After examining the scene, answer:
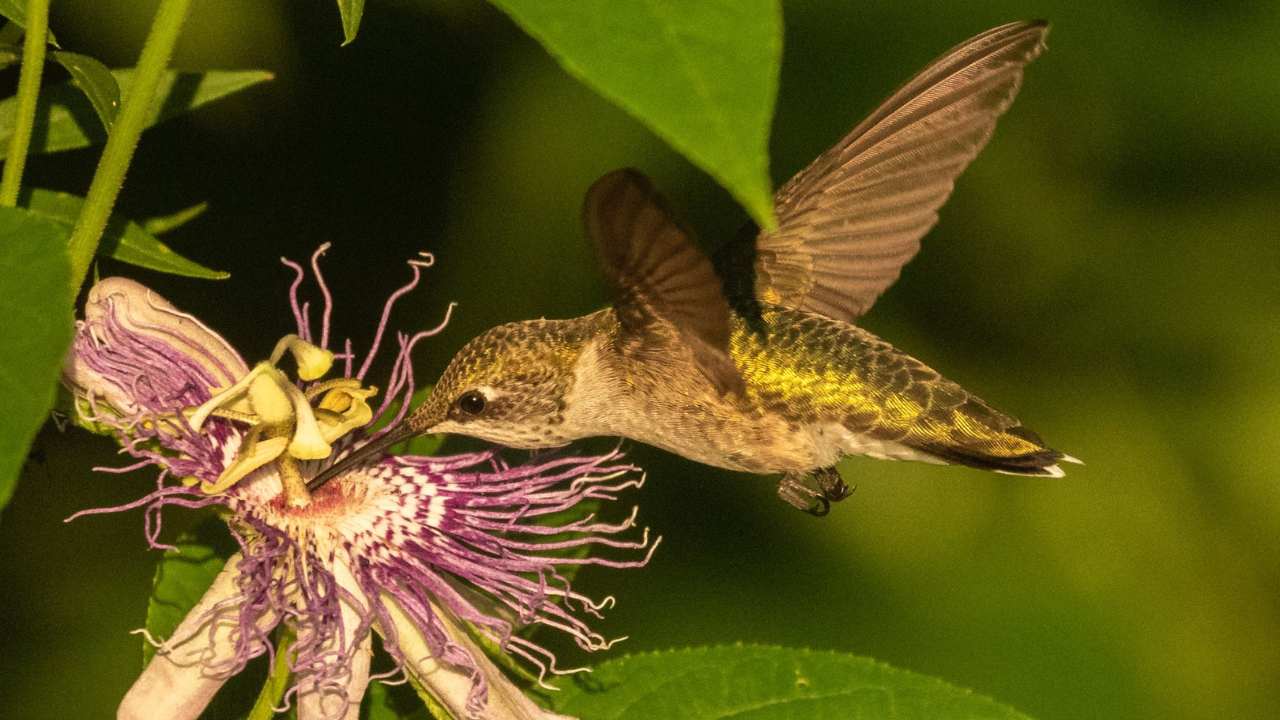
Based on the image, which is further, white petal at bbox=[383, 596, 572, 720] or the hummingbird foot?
the hummingbird foot

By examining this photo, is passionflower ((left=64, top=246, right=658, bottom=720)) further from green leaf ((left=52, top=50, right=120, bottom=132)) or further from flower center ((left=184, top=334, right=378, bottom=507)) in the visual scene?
green leaf ((left=52, top=50, right=120, bottom=132))

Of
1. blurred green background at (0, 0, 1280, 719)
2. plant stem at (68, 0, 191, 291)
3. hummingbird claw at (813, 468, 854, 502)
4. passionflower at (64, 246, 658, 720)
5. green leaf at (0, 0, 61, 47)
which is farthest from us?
blurred green background at (0, 0, 1280, 719)

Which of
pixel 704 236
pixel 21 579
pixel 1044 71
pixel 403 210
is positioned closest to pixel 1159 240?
pixel 1044 71

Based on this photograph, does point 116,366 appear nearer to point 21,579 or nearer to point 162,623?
point 162,623

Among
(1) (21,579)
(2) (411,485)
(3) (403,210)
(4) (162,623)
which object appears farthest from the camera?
(3) (403,210)

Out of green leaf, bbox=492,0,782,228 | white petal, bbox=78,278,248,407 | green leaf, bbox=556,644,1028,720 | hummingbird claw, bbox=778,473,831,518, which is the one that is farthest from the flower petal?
green leaf, bbox=492,0,782,228
